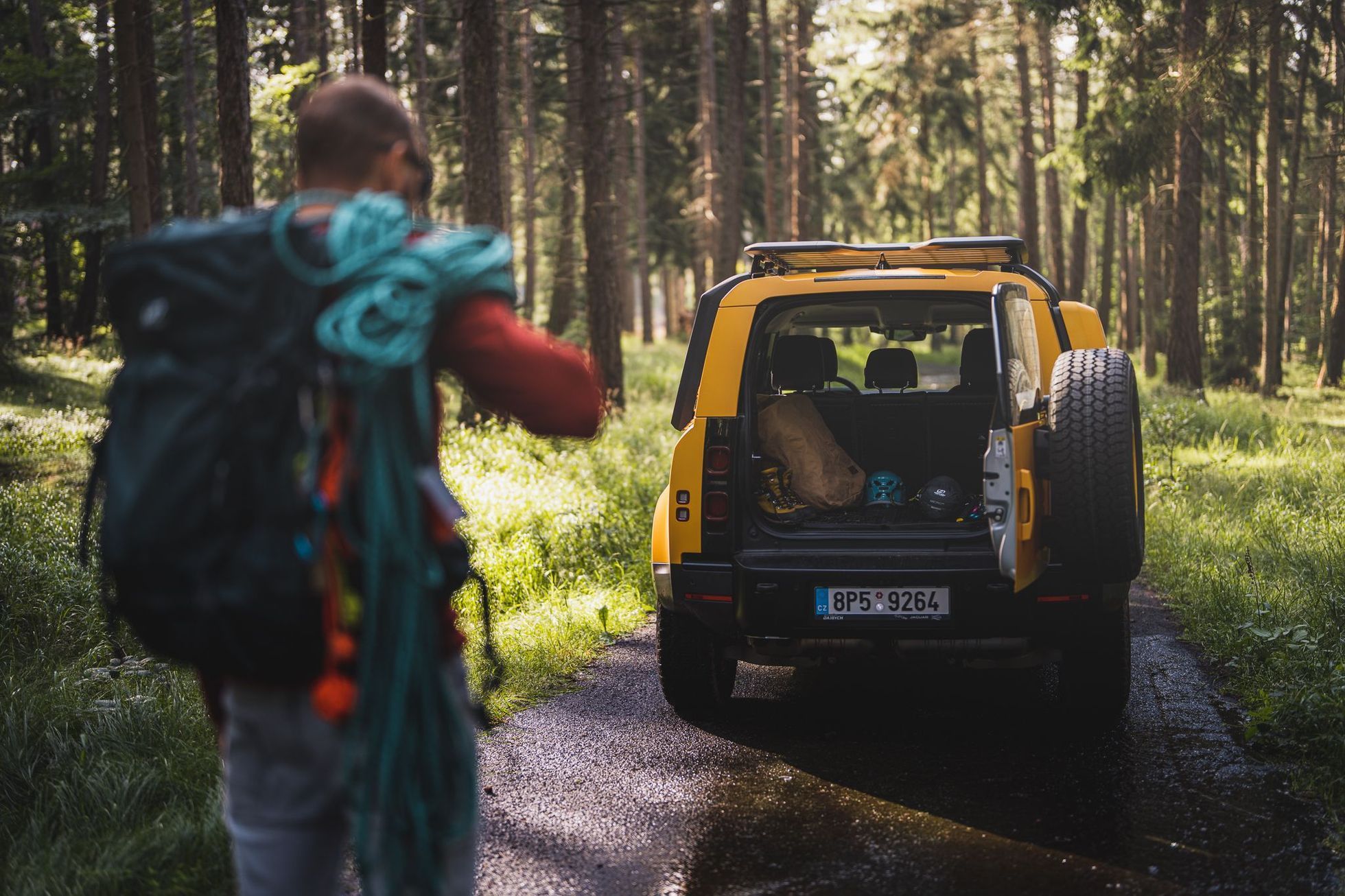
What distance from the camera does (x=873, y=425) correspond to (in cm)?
696

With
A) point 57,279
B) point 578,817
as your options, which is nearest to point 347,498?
point 578,817

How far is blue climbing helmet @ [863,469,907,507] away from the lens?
670 cm

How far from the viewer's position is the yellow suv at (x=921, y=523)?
4.94 metres

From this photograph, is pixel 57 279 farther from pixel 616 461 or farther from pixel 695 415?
pixel 695 415

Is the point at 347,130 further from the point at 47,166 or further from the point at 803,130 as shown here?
the point at 803,130

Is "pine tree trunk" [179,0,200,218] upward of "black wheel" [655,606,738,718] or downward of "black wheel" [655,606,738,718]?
upward

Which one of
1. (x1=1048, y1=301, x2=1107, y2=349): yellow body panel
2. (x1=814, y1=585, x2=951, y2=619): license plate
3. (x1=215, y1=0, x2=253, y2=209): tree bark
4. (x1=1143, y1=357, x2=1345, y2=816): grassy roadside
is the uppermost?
(x1=215, y1=0, x2=253, y2=209): tree bark

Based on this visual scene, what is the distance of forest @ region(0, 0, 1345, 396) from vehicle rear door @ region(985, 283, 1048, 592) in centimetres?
692

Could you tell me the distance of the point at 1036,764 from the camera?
5.16m

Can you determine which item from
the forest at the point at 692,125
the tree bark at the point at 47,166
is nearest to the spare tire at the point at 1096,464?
the forest at the point at 692,125

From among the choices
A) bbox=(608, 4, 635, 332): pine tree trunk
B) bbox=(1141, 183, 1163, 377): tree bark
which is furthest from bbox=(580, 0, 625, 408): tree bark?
bbox=(1141, 183, 1163, 377): tree bark

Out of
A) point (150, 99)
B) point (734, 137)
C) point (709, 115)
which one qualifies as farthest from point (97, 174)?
point (709, 115)

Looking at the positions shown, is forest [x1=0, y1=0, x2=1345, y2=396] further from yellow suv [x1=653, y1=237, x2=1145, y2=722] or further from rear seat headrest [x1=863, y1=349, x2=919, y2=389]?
yellow suv [x1=653, y1=237, x2=1145, y2=722]

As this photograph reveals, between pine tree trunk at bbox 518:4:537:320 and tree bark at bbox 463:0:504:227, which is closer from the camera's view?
tree bark at bbox 463:0:504:227
